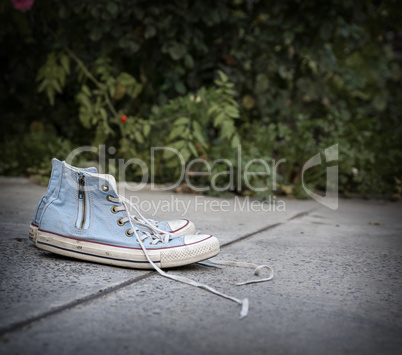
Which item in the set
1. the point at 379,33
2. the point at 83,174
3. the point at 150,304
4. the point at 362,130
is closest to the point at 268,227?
the point at 83,174

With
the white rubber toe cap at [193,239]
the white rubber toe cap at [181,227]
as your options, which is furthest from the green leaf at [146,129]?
the white rubber toe cap at [193,239]

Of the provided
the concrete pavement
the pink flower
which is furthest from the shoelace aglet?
the pink flower

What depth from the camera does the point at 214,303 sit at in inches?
41.7

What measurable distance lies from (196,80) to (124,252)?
300 cm

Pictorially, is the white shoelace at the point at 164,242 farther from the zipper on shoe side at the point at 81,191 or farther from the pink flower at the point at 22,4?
the pink flower at the point at 22,4

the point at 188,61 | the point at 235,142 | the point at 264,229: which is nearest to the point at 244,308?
the point at 264,229

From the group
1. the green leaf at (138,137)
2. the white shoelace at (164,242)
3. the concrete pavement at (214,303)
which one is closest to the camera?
the concrete pavement at (214,303)

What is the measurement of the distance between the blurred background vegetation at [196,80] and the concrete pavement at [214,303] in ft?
4.98

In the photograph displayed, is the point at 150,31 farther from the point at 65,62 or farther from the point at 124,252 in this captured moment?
the point at 124,252

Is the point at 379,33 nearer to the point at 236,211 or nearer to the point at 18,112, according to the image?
the point at 236,211

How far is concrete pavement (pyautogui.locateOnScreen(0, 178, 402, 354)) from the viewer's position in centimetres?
84

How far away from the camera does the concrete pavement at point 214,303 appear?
0.84 m

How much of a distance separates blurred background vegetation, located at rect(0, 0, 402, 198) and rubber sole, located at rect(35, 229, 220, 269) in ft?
5.76

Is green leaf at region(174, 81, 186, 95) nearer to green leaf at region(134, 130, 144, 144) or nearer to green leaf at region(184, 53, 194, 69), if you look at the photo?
green leaf at region(184, 53, 194, 69)
